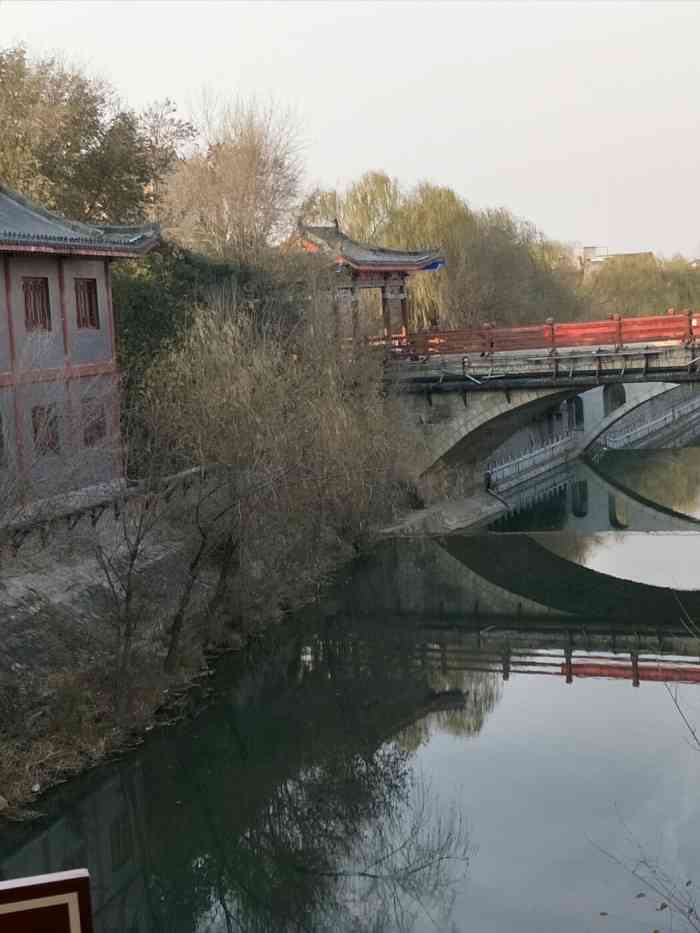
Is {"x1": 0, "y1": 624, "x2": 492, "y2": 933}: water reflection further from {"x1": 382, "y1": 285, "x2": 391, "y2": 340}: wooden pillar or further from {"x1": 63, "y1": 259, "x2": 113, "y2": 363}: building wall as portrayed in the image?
{"x1": 382, "y1": 285, "x2": 391, "y2": 340}: wooden pillar

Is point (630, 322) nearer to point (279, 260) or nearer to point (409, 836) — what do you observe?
point (279, 260)

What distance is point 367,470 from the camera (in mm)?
20719

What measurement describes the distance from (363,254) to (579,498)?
8662 mm

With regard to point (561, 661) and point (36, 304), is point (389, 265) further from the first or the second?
point (561, 661)

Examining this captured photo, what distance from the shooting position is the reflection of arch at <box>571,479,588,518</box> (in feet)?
95.9

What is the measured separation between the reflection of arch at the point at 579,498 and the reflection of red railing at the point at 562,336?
542 centimetres

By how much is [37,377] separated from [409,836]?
8938mm

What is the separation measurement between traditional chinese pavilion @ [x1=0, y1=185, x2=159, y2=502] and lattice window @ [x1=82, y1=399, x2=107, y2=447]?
0.02 m

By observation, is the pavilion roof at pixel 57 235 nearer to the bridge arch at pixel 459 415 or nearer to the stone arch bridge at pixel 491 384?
the stone arch bridge at pixel 491 384

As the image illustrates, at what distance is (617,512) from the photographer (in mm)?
28953

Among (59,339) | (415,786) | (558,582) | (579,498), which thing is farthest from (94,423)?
(579,498)

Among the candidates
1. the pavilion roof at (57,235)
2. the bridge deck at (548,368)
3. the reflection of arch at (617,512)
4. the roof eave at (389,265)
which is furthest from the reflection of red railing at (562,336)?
the pavilion roof at (57,235)

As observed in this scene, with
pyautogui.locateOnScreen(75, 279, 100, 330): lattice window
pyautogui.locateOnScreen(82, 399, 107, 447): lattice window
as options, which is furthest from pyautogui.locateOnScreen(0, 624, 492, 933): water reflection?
pyautogui.locateOnScreen(75, 279, 100, 330): lattice window

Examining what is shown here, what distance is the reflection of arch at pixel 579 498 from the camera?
29.2 meters
